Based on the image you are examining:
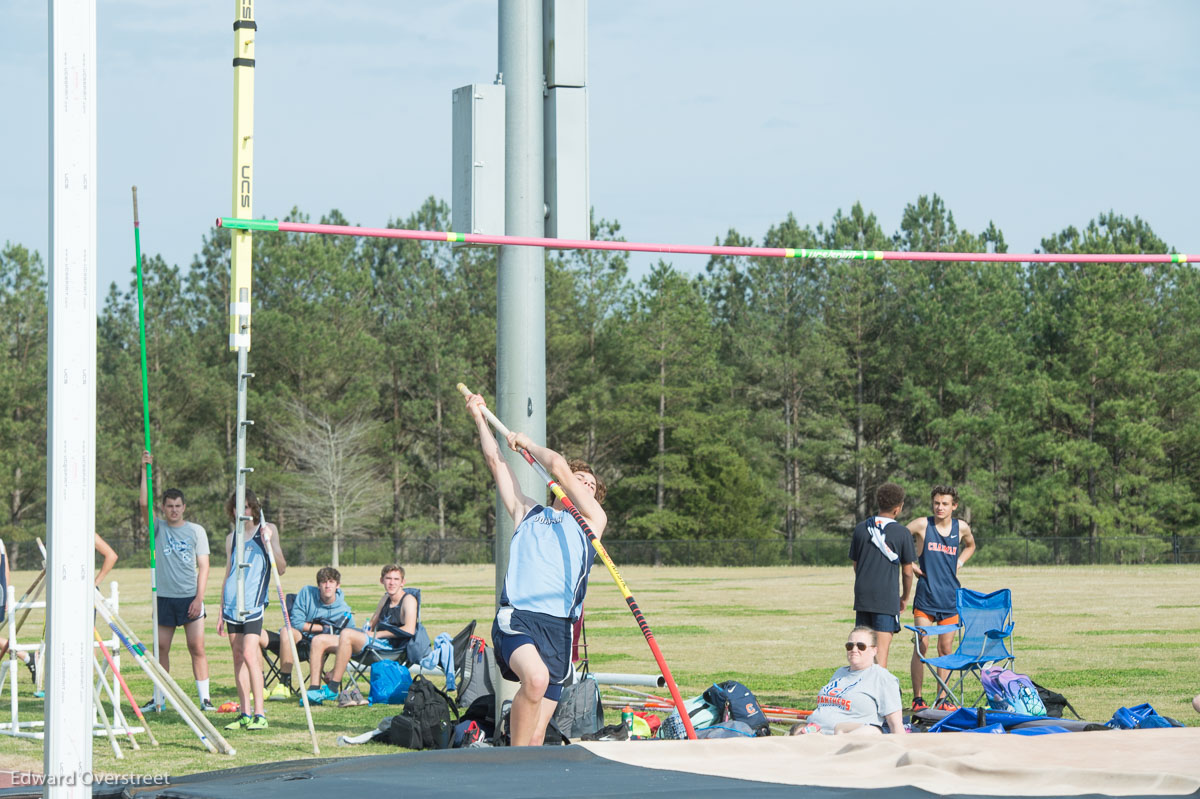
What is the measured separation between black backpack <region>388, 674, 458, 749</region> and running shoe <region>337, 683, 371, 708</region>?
206 centimetres

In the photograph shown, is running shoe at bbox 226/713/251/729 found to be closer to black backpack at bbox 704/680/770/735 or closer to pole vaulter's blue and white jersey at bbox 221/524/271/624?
pole vaulter's blue and white jersey at bbox 221/524/271/624

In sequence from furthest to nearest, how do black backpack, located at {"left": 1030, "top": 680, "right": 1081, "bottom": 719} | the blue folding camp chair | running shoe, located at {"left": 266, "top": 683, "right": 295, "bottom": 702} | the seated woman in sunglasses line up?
1. running shoe, located at {"left": 266, "top": 683, "right": 295, "bottom": 702}
2. the blue folding camp chair
3. black backpack, located at {"left": 1030, "top": 680, "right": 1081, "bottom": 719}
4. the seated woman in sunglasses

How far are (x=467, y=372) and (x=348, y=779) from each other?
47.4 m

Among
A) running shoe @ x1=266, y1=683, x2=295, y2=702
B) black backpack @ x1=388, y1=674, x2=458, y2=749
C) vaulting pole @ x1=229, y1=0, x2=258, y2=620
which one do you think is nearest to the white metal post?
vaulting pole @ x1=229, y1=0, x2=258, y2=620

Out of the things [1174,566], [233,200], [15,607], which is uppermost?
[233,200]

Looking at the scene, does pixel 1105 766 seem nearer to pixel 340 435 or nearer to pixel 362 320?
pixel 340 435

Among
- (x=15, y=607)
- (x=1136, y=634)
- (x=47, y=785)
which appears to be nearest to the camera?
(x=47, y=785)

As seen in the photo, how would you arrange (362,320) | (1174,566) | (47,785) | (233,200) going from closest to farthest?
1. (47,785)
2. (233,200)
3. (1174,566)
4. (362,320)

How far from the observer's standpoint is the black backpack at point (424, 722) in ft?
25.6

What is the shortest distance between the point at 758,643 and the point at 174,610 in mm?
8253

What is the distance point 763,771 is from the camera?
16.8ft

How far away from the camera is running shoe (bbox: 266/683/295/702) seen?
1061cm

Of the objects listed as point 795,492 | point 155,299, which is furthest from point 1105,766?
point 155,299

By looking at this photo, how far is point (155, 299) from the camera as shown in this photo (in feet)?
185
